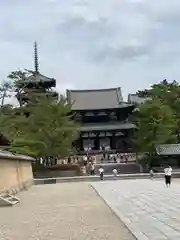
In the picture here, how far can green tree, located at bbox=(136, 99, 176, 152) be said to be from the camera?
53531 mm

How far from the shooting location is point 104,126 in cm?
7062

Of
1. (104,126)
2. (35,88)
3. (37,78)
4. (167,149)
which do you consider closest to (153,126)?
(167,149)

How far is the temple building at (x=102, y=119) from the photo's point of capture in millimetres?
69625

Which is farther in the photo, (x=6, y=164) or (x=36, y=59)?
(x=36, y=59)

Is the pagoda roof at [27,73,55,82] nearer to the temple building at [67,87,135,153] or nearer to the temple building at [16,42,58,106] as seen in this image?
the temple building at [16,42,58,106]

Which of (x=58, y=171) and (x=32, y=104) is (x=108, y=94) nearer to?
(x=32, y=104)

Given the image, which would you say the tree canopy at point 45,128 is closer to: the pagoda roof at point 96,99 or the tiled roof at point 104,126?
the tiled roof at point 104,126

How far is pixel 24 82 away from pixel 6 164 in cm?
4299

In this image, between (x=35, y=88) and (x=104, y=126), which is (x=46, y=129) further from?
(x=35, y=88)

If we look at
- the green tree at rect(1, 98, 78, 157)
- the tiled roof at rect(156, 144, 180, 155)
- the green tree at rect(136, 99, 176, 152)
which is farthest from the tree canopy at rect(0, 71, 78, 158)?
the tiled roof at rect(156, 144, 180, 155)

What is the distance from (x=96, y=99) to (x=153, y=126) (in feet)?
74.5

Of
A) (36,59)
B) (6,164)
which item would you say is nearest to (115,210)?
(6,164)

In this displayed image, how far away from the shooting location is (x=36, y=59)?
290 ft

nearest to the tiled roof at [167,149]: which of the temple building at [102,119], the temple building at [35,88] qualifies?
the temple building at [102,119]
